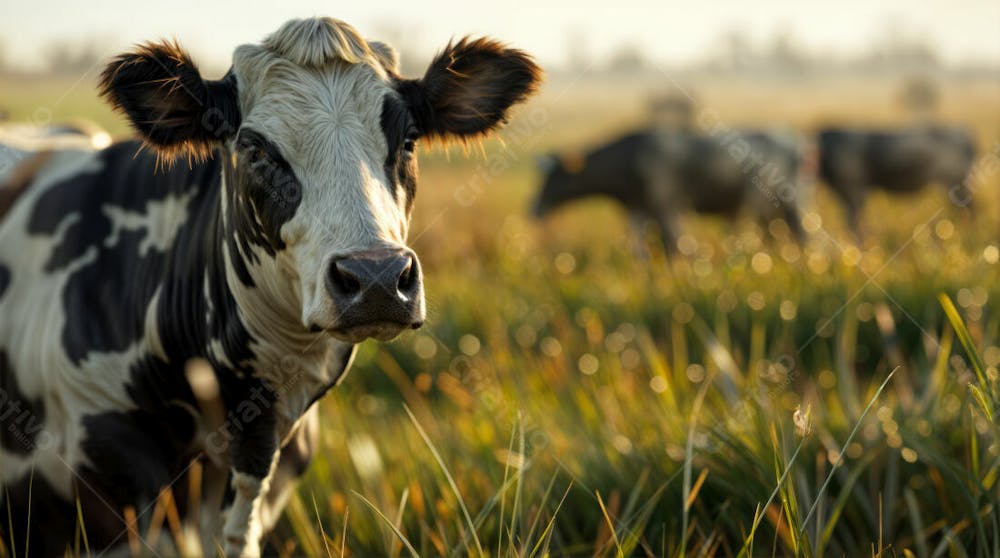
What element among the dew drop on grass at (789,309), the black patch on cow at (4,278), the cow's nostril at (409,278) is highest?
the cow's nostril at (409,278)

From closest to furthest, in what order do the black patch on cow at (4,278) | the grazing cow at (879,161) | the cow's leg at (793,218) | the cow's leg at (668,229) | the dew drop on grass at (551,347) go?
the black patch on cow at (4,278) < the dew drop on grass at (551,347) < the cow's leg at (668,229) < the cow's leg at (793,218) < the grazing cow at (879,161)

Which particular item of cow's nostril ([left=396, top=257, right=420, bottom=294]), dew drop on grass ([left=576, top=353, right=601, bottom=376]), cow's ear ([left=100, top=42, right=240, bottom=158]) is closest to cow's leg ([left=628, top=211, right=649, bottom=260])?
dew drop on grass ([left=576, top=353, right=601, bottom=376])

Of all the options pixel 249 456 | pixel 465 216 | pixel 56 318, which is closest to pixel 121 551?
pixel 249 456

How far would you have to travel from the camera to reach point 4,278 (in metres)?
2.70

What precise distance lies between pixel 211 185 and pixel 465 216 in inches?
559

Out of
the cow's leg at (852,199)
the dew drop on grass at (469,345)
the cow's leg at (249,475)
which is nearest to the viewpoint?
the cow's leg at (249,475)

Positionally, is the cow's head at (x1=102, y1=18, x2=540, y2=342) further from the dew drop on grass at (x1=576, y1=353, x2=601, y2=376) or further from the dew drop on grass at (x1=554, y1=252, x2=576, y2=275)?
the dew drop on grass at (x1=554, y1=252, x2=576, y2=275)

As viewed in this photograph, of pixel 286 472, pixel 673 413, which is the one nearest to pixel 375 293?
pixel 286 472

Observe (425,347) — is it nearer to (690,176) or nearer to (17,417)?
(17,417)

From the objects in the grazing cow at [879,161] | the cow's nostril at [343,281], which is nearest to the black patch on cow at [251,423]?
the cow's nostril at [343,281]

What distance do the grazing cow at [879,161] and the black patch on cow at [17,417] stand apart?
14.3 m

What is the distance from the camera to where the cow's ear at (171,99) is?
2.27 meters

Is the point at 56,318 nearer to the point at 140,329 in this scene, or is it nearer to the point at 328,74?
the point at 140,329

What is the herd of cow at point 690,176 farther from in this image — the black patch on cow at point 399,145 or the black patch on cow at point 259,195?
the black patch on cow at point 259,195
